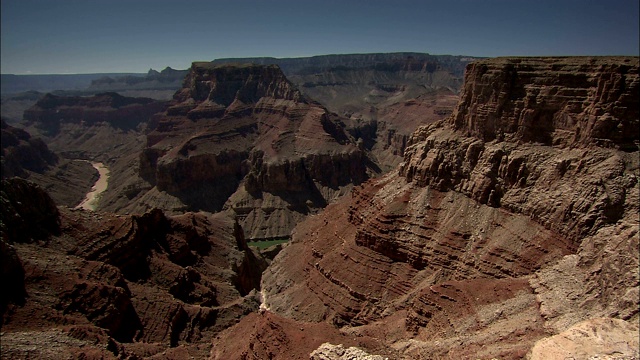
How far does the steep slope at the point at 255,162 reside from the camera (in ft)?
354

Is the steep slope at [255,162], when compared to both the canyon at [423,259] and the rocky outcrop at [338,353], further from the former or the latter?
the rocky outcrop at [338,353]

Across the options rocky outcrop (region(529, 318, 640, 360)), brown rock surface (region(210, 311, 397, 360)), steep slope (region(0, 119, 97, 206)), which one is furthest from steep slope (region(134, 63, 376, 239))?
rocky outcrop (region(529, 318, 640, 360))

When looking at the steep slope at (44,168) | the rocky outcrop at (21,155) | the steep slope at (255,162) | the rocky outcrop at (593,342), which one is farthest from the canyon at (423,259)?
the rocky outcrop at (21,155)

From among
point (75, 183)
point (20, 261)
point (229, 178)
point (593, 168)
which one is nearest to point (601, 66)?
point (593, 168)

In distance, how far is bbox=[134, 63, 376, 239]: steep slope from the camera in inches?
4247

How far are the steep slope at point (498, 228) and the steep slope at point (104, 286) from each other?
1053 centimetres

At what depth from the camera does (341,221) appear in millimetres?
61906

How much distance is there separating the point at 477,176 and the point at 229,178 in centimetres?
8510

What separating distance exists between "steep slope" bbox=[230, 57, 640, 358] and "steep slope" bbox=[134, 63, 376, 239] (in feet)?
155

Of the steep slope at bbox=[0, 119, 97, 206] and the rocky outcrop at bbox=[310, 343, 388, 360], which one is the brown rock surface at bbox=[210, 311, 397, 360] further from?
the steep slope at bbox=[0, 119, 97, 206]

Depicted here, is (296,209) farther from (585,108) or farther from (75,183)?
(75,183)

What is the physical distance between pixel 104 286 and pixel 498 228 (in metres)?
39.6

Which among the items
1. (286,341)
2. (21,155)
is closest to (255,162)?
(21,155)

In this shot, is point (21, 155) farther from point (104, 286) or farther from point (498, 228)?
point (498, 228)
